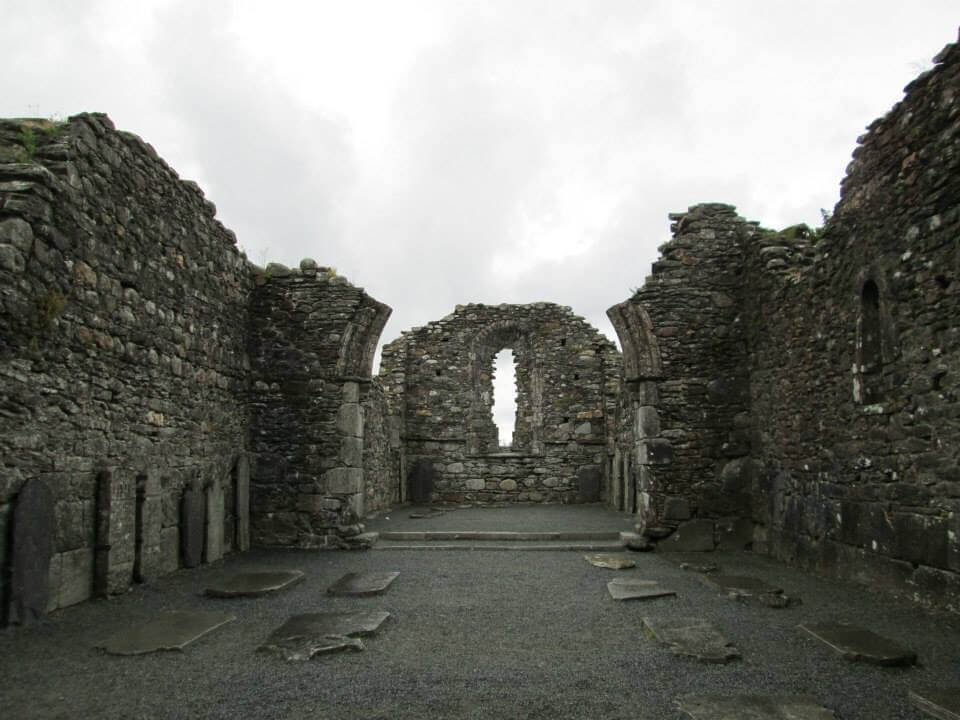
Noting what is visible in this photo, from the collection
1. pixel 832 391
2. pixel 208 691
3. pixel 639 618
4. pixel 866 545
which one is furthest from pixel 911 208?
pixel 208 691

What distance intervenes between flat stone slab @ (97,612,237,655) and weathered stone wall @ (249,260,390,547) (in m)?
4.20

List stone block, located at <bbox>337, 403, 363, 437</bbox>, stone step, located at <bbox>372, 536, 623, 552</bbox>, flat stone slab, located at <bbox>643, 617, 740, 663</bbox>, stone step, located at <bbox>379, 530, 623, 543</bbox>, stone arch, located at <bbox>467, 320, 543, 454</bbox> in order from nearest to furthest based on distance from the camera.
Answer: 1. flat stone slab, located at <bbox>643, 617, 740, 663</bbox>
2. stone step, located at <bbox>372, 536, 623, 552</bbox>
3. stone block, located at <bbox>337, 403, 363, 437</bbox>
4. stone step, located at <bbox>379, 530, 623, 543</bbox>
5. stone arch, located at <bbox>467, 320, 543, 454</bbox>

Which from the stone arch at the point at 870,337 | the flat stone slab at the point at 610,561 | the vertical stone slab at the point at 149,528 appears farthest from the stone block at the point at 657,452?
the vertical stone slab at the point at 149,528

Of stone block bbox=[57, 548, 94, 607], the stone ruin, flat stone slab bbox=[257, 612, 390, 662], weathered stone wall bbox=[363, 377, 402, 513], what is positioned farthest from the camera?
weathered stone wall bbox=[363, 377, 402, 513]

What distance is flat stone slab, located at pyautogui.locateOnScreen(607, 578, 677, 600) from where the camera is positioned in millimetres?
6817

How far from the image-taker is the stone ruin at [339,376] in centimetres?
579

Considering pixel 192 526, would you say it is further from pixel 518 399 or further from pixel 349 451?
pixel 518 399

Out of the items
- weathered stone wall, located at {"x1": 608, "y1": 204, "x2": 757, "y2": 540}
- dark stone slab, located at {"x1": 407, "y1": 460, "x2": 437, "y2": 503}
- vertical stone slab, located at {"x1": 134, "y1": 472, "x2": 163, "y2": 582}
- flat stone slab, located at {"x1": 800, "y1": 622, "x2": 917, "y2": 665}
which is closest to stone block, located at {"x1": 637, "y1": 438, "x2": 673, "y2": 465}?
weathered stone wall, located at {"x1": 608, "y1": 204, "x2": 757, "y2": 540}

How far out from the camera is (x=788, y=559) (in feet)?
28.3

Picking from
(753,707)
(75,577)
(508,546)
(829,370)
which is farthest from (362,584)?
(829,370)

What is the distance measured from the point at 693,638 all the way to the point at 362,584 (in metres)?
3.57

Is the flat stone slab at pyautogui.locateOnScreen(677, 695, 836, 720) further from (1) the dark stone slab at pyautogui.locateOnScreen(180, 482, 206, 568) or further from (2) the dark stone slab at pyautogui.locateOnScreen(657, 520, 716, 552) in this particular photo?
(1) the dark stone slab at pyautogui.locateOnScreen(180, 482, 206, 568)

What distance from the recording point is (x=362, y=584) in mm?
7395

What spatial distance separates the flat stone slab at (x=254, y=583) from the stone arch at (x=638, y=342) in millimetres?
5448
